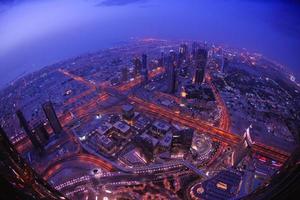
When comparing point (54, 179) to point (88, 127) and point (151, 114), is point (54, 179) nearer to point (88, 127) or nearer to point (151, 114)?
point (88, 127)

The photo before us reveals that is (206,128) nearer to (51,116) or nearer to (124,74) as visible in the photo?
(51,116)

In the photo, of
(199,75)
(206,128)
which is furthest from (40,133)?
(199,75)

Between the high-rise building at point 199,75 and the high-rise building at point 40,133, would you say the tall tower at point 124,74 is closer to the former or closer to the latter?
the high-rise building at point 199,75

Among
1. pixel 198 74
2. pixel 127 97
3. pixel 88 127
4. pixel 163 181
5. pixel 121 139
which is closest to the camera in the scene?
pixel 163 181

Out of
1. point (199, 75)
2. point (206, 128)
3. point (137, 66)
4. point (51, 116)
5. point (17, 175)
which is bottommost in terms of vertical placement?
point (206, 128)

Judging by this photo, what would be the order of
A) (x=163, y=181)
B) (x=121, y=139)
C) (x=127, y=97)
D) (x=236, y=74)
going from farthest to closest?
1. (x=236, y=74)
2. (x=127, y=97)
3. (x=121, y=139)
4. (x=163, y=181)

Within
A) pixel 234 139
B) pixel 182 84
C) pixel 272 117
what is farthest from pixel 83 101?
pixel 272 117

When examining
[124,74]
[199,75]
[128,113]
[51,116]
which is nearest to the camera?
[51,116]

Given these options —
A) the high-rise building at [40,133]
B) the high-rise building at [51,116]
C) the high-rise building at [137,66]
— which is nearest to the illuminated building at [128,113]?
the high-rise building at [51,116]
